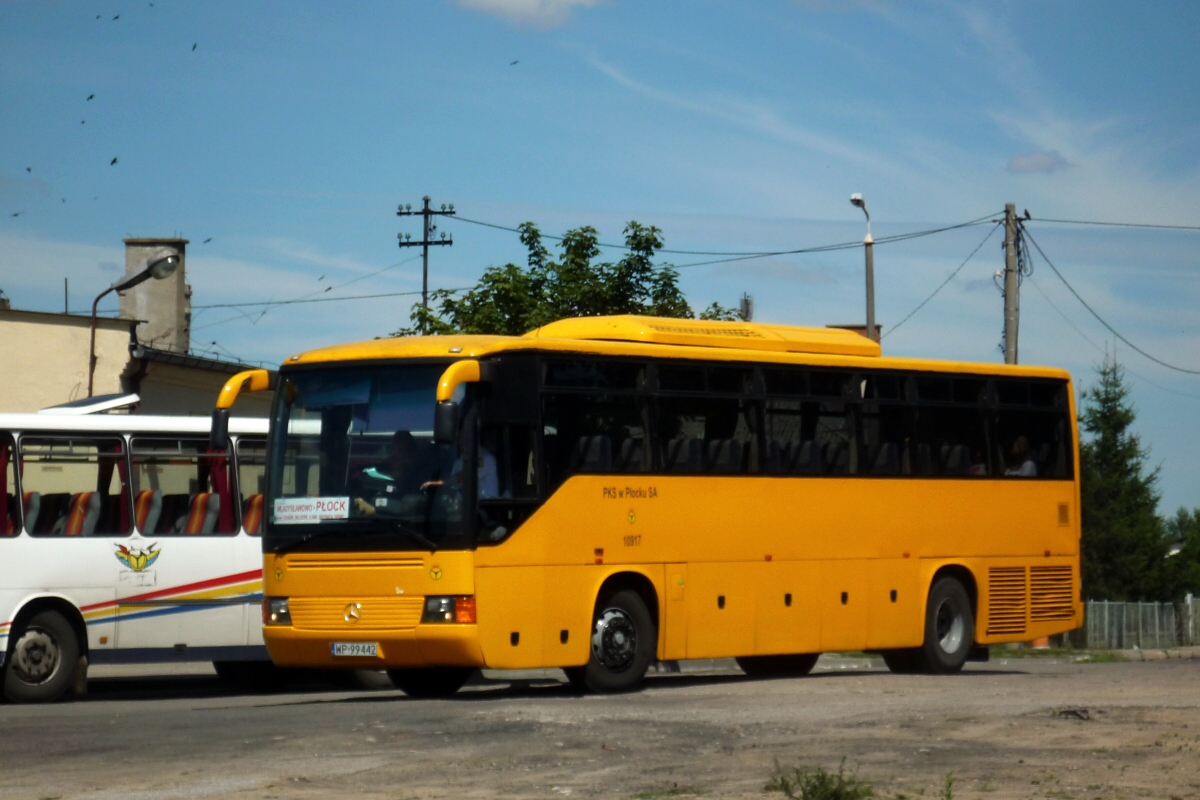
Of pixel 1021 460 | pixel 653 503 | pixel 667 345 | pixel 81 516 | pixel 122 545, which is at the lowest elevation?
pixel 122 545

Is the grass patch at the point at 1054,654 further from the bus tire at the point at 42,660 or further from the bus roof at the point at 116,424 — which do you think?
the bus tire at the point at 42,660

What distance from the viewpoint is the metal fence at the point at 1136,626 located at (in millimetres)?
53375

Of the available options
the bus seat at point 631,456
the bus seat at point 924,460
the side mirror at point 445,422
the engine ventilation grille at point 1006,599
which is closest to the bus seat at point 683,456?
the bus seat at point 631,456

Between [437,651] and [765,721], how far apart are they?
3493 mm

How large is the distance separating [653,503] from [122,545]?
5565 millimetres

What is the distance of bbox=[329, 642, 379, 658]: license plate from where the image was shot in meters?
15.9

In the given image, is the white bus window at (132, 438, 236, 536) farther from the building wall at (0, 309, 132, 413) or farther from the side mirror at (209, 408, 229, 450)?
the building wall at (0, 309, 132, 413)

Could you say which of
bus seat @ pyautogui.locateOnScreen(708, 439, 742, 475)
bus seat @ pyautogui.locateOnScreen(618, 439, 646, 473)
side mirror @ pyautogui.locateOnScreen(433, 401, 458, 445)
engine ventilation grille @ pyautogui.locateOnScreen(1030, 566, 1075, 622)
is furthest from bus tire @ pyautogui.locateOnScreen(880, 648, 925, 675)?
side mirror @ pyautogui.locateOnScreen(433, 401, 458, 445)

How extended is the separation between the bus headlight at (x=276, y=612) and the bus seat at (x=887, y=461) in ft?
21.5

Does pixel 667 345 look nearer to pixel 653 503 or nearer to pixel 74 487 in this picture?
pixel 653 503

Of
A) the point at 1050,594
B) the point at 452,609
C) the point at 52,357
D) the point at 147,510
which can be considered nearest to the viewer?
the point at 452,609

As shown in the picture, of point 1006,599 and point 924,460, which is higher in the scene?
point 924,460

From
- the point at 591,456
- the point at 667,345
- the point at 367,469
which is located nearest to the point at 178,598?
the point at 367,469

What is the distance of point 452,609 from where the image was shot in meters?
15.6
